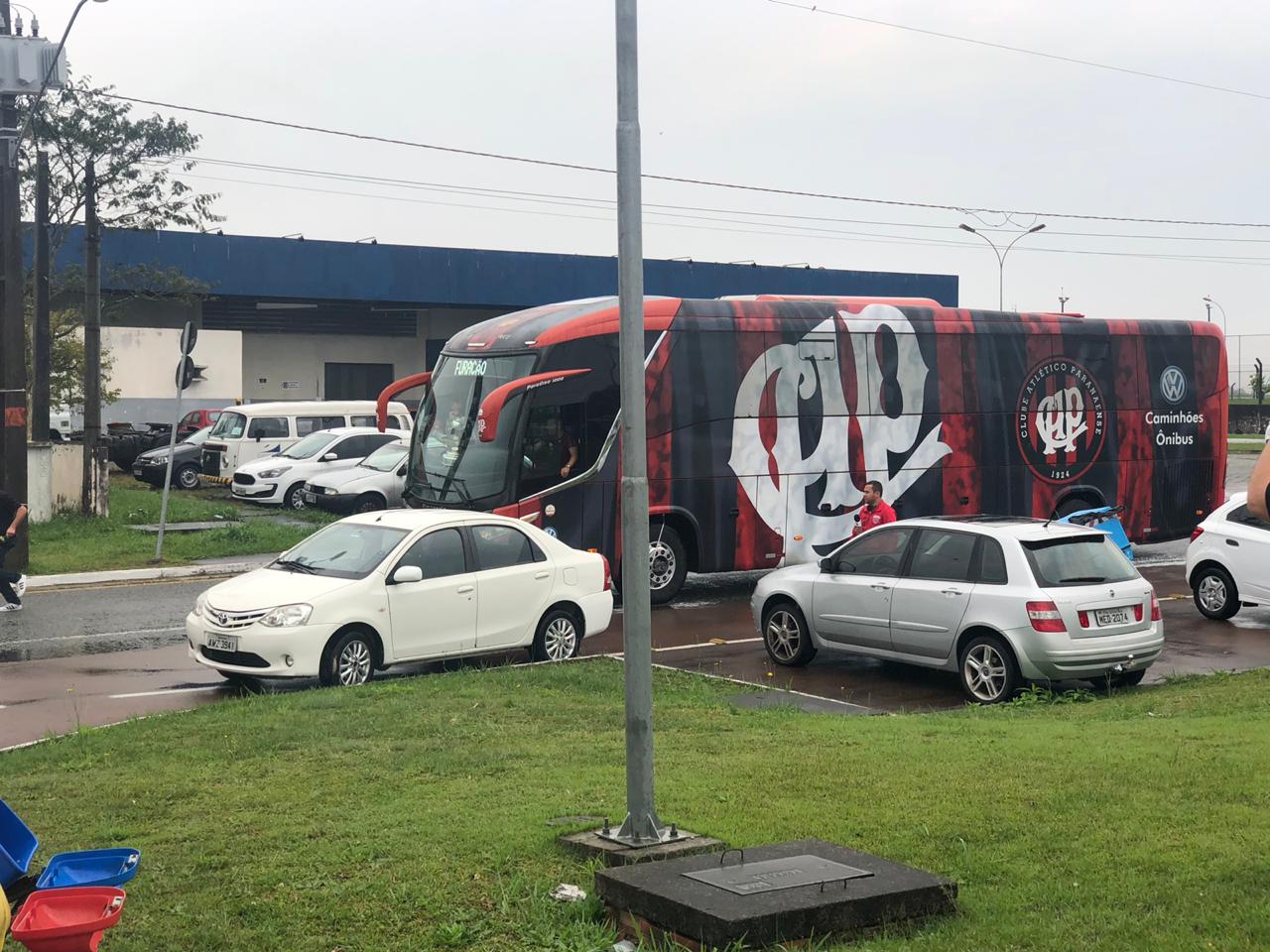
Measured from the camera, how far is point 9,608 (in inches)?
730

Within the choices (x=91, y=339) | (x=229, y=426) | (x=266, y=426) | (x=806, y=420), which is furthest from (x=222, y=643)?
(x=229, y=426)

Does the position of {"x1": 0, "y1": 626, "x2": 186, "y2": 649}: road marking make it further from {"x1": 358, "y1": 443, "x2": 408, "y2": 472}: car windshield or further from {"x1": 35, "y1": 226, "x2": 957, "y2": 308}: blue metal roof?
{"x1": 35, "y1": 226, "x2": 957, "y2": 308}: blue metal roof

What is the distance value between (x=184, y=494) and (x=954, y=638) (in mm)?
25121

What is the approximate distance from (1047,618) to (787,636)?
3.02m

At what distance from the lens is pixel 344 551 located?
14.1m

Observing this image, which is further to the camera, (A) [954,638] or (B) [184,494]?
(B) [184,494]

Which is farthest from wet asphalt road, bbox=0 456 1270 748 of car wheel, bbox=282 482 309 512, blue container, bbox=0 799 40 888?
car wheel, bbox=282 482 309 512

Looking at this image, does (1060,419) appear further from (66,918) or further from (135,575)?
(66,918)

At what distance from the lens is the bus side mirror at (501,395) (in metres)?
18.3

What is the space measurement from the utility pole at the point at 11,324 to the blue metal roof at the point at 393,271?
27519mm

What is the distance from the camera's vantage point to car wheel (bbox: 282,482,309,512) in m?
31.5

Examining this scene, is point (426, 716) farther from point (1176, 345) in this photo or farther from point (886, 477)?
point (1176, 345)

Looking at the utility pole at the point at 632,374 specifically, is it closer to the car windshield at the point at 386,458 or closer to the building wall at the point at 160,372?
the car windshield at the point at 386,458

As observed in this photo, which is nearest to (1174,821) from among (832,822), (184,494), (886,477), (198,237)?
(832,822)
